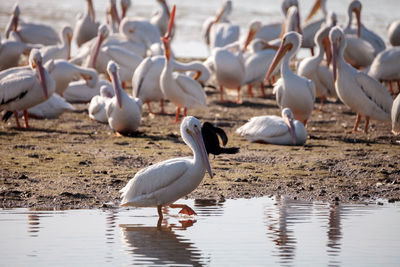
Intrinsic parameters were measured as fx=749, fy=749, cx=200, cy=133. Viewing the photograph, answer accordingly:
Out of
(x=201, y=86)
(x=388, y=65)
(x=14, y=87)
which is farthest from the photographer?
(x=388, y=65)

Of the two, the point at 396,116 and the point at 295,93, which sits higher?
the point at 295,93

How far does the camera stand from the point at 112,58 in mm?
13852

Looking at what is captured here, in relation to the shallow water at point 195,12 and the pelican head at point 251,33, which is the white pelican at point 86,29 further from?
the pelican head at point 251,33

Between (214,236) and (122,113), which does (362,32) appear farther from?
(214,236)

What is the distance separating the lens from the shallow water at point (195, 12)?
24656mm

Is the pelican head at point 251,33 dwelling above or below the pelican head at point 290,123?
above

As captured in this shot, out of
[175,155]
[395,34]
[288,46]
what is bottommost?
[175,155]

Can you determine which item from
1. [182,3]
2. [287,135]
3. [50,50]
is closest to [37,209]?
[287,135]

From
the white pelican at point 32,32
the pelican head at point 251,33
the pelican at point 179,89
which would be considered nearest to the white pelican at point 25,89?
the pelican at point 179,89

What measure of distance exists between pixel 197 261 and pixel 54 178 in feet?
9.24

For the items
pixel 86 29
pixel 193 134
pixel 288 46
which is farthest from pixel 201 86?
pixel 86 29

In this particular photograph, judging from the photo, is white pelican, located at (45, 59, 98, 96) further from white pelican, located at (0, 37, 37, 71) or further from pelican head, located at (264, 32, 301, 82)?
pelican head, located at (264, 32, 301, 82)

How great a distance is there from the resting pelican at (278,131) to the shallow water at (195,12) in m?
12.3

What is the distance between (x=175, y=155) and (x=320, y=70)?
4.72 meters
